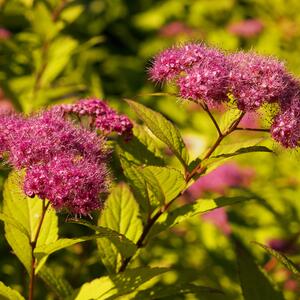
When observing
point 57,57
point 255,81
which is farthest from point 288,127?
point 57,57

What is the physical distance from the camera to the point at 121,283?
3.85 feet

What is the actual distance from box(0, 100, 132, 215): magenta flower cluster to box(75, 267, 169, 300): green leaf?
0.65ft

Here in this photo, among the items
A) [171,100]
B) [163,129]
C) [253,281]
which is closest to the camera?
[163,129]

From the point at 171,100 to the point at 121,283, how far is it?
129 inches

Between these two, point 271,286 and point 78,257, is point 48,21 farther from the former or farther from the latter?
point 271,286

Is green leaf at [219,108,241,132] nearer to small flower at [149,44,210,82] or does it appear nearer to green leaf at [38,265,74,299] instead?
small flower at [149,44,210,82]

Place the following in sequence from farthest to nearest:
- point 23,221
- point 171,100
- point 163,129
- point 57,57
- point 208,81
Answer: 1. point 171,100
2. point 57,57
3. point 23,221
4. point 163,129
5. point 208,81

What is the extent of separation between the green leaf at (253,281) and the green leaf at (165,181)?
0.99 feet

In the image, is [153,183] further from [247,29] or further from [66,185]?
[247,29]

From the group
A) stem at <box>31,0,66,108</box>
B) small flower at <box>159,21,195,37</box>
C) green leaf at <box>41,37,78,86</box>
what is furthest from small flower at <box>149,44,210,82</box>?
small flower at <box>159,21,195,37</box>

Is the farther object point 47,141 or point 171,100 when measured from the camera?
point 171,100

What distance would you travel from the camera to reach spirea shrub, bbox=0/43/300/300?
3.41 feet

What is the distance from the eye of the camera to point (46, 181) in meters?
0.99

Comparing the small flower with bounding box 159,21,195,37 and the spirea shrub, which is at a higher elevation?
the small flower with bounding box 159,21,195,37
